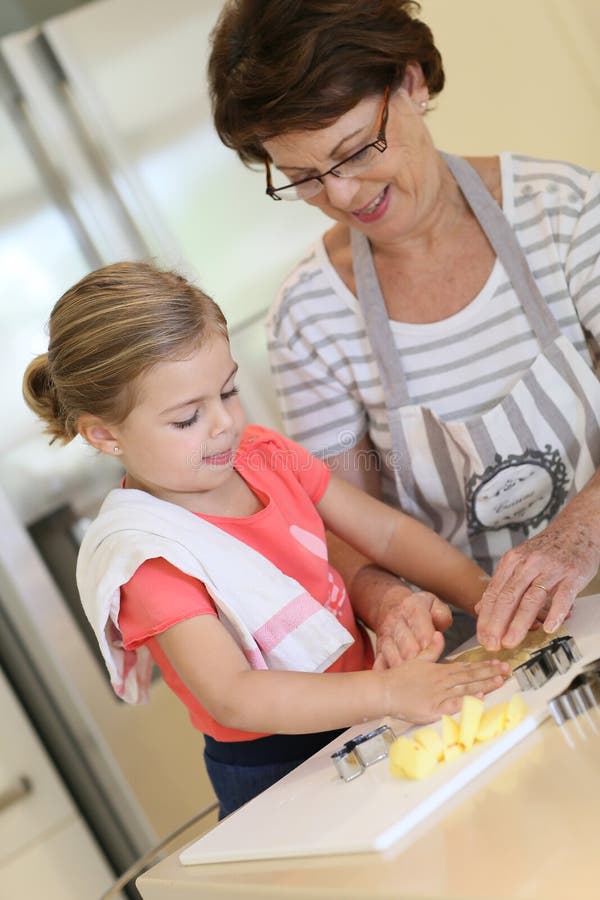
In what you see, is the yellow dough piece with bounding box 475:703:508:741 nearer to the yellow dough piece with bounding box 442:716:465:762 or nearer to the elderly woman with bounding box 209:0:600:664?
the yellow dough piece with bounding box 442:716:465:762

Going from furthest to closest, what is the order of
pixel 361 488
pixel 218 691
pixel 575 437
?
1. pixel 361 488
2. pixel 575 437
3. pixel 218 691

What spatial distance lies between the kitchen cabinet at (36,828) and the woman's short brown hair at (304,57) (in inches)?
48.8

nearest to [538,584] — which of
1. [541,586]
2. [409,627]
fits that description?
[541,586]

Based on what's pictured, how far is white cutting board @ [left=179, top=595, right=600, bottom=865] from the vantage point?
700 mm

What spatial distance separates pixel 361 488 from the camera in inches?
53.9

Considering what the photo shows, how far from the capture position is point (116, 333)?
3.33ft

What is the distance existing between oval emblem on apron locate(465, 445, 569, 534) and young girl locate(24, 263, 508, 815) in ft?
0.43

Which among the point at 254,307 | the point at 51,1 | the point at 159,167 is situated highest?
the point at 51,1

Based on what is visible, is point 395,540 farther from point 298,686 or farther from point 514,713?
point 514,713

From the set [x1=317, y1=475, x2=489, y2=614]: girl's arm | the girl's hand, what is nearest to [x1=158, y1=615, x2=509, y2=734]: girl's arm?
the girl's hand

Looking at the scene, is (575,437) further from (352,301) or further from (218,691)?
(218,691)

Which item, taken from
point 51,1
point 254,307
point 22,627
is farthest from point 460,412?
point 51,1

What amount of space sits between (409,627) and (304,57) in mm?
619

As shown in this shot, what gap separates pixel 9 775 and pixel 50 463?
58 centimetres
